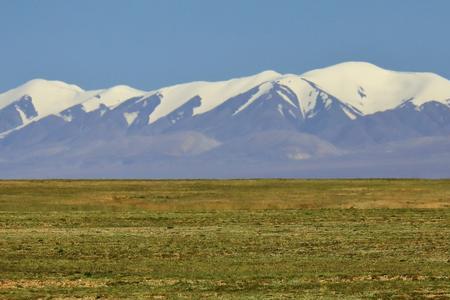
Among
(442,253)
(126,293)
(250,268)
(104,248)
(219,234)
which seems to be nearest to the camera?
(126,293)

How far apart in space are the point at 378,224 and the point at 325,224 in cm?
296

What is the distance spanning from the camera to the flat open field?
40.4 metres

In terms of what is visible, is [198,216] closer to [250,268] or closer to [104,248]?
[104,248]

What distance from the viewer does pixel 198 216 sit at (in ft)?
265

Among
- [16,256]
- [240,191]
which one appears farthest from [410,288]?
[240,191]

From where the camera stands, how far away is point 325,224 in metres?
71.8

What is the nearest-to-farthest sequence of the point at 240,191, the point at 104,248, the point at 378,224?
the point at 104,248 < the point at 378,224 < the point at 240,191

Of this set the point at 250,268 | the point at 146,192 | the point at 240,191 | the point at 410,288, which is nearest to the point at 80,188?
the point at 146,192

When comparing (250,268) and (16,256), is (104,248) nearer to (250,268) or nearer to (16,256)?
(16,256)

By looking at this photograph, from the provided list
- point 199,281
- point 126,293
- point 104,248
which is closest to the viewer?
point 126,293

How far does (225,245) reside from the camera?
187 feet

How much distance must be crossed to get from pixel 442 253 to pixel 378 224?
64.3ft

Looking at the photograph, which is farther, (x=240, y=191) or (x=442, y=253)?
(x=240, y=191)

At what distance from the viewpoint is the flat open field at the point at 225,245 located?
4041cm
